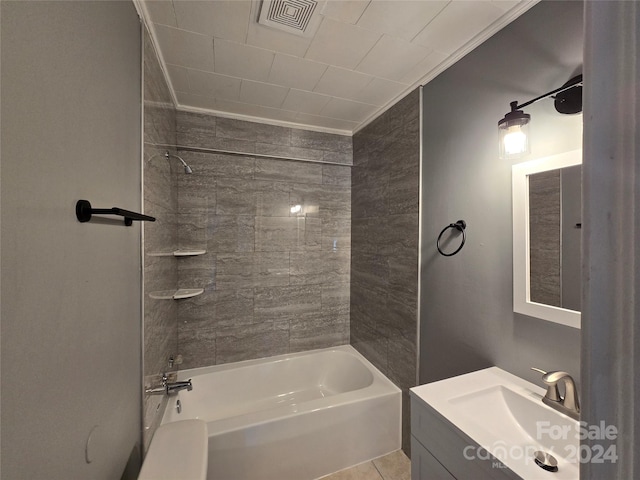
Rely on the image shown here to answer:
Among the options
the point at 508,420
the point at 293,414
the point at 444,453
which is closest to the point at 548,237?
the point at 508,420

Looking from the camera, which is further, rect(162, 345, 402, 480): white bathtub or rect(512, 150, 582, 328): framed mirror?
rect(162, 345, 402, 480): white bathtub

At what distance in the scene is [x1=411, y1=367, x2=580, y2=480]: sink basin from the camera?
2.47 ft

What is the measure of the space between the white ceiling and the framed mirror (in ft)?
2.30

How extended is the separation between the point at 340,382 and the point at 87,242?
2.20 m

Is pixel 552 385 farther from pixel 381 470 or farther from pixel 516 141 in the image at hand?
pixel 381 470

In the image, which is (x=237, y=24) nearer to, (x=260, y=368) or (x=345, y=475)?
(x=260, y=368)

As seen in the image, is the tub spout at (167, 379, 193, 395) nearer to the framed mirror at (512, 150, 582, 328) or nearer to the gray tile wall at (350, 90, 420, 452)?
the gray tile wall at (350, 90, 420, 452)

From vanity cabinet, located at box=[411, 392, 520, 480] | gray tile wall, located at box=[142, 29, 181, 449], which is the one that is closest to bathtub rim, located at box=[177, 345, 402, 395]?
gray tile wall, located at box=[142, 29, 181, 449]

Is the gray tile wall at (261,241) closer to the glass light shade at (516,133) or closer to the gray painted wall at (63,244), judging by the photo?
the gray painted wall at (63,244)

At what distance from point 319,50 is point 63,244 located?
1.43 metres

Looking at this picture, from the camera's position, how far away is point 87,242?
2.29 feet

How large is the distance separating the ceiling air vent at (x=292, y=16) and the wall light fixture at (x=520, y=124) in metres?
0.93

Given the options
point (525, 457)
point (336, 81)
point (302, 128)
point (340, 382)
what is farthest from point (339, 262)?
point (525, 457)

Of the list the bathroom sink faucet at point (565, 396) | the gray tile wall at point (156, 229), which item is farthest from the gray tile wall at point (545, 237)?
the gray tile wall at point (156, 229)
